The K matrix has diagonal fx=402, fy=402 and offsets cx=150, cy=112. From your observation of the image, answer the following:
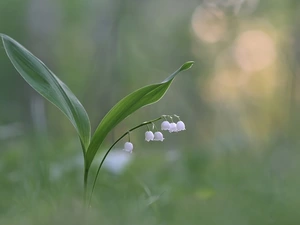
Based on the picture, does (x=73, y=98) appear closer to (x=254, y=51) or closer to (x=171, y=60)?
(x=254, y=51)

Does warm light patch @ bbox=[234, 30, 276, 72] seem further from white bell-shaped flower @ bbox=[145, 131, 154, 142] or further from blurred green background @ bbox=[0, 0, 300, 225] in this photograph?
white bell-shaped flower @ bbox=[145, 131, 154, 142]

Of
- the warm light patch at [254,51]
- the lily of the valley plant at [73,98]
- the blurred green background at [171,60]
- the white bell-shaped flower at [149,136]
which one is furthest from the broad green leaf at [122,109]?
the warm light patch at [254,51]

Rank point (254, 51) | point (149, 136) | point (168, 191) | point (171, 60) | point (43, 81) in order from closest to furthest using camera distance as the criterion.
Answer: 1. point (43, 81)
2. point (149, 136)
3. point (168, 191)
4. point (254, 51)
5. point (171, 60)

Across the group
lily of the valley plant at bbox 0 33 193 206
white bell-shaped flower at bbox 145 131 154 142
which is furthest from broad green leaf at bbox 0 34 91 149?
white bell-shaped flower at bbox 145 131 154 142

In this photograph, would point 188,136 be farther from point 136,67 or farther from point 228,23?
point 228,23

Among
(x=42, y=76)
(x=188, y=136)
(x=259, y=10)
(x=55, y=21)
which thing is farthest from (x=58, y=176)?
(x=259, y=10)

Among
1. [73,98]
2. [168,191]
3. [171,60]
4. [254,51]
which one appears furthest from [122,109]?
[171,60]
